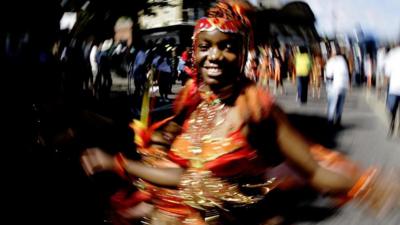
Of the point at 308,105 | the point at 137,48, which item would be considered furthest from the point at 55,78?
the point at 308,105

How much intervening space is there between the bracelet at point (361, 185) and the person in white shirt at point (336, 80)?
5426 mm

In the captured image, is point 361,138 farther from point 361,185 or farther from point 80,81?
point 361,185

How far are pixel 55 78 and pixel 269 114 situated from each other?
134 cm

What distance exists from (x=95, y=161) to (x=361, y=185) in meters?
0.96

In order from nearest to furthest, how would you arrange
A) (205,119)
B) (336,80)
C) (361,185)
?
(361,185) < (205,119) < (336,80)

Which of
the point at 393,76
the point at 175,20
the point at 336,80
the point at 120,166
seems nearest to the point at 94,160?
the point at 120,166

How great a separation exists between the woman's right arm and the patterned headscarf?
48 centimetres

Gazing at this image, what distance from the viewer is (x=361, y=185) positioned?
166cm

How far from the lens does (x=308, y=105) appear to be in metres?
Answer: 11.3

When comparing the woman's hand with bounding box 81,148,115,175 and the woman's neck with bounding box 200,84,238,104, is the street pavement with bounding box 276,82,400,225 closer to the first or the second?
the woman's neck with bounding box 200,84,238,104

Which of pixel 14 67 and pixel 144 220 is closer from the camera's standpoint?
pixel 144 220

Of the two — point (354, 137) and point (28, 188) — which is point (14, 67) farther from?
point (354, 137)

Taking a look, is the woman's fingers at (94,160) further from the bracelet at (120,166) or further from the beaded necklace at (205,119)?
the beaded necklace at (205,119)

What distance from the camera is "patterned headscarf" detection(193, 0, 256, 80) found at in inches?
67.1
